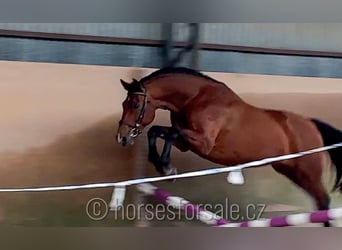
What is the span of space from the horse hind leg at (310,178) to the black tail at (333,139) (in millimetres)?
32

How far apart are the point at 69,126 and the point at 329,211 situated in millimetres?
472

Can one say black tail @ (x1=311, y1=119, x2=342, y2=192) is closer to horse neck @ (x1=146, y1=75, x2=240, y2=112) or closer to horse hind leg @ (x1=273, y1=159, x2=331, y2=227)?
horse hind leg @ (x1=273, y1=159, x2=331, y2=227)

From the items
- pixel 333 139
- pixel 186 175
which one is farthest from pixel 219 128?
pixel 333 139

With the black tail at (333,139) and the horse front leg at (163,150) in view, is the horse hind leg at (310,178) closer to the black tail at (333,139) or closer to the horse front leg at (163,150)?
the black tail at (333,139)

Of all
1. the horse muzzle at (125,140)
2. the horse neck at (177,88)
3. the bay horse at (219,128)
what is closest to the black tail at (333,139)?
the bay horse at (219,128)

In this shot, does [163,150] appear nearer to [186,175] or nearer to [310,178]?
[186,175]

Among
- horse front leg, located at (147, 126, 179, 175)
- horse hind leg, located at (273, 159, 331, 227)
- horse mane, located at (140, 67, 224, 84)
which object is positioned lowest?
horse hind leg, located at (273, 159, 331, 227)

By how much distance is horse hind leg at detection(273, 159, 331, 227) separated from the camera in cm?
105

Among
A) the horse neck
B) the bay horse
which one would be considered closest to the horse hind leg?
the bay horse

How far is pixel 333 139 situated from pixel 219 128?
0.67 feet

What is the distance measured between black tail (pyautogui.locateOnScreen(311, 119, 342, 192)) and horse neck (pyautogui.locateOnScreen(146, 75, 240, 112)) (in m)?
0.16

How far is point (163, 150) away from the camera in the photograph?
3.37 ft

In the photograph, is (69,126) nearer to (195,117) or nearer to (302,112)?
(195,117)

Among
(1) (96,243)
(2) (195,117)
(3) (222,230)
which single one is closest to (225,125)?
(2) (195,117)
